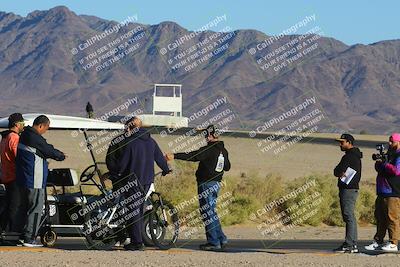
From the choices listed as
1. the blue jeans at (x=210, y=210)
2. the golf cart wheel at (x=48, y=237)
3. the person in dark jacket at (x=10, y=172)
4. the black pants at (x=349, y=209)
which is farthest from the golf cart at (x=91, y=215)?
the black pants at (x=349, y=209)

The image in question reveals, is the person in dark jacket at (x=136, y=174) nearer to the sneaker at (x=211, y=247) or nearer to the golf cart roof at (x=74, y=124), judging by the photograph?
the golf cart roof at (x=74, y=124)

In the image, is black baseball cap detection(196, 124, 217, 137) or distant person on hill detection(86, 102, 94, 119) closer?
distant person on hill detection(86, 102, 94, 119)

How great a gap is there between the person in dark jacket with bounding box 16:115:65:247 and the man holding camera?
14.2 feet

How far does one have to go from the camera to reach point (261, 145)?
6581cm

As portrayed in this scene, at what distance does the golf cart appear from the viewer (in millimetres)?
15352

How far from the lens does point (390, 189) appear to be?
15.5 metres

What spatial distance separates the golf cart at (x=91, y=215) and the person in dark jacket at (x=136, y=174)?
0.55 ft

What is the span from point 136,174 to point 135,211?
0.49 metres

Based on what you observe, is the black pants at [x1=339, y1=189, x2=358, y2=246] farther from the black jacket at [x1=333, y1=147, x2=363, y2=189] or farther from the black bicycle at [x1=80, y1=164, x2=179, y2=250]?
the black bicycle at [x1=80, y1=164, x2=179, y2=250]

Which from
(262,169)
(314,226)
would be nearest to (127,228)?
(314,226)

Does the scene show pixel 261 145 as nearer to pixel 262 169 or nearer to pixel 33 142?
pixel 262 169

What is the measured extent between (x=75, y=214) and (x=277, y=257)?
3.01 m

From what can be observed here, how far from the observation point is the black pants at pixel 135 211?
15055 millimetres

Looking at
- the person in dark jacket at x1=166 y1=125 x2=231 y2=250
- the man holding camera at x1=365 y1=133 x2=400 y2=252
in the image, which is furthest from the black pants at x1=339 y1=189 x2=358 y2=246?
the person in dark jacket at x1=166 y1=125 x2=231 y2=250
